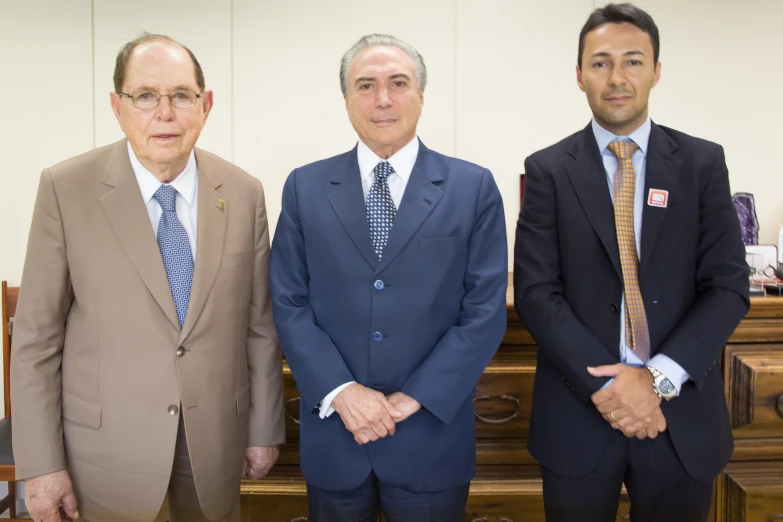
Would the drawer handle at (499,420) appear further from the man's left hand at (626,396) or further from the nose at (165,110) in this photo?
the nose at (165,110)

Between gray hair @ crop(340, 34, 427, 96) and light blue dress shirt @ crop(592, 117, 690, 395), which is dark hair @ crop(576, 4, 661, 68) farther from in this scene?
gray hair @ crop(340, 34, 427, 96)

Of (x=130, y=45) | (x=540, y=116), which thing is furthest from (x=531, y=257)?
(x=540, y=116)

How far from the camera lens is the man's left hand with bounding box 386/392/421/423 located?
5.14 ft

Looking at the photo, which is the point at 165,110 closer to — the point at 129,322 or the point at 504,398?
the point at 129,322

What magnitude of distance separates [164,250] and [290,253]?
1.08 ft

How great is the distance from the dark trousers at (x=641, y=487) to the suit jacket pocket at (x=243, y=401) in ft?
2.99

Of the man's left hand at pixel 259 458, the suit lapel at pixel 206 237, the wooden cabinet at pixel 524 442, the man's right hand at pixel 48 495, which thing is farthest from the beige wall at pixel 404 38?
the man's right hand at pixel 48 495

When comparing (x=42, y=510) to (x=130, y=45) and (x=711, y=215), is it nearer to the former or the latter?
(x=130, y=45)

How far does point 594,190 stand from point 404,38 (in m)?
1.55

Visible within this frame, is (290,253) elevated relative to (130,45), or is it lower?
lower

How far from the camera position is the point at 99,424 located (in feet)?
5.27

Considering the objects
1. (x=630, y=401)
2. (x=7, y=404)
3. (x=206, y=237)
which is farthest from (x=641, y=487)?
(x=7, y=404)

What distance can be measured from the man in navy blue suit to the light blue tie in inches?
9.2

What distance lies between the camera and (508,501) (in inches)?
90.7
